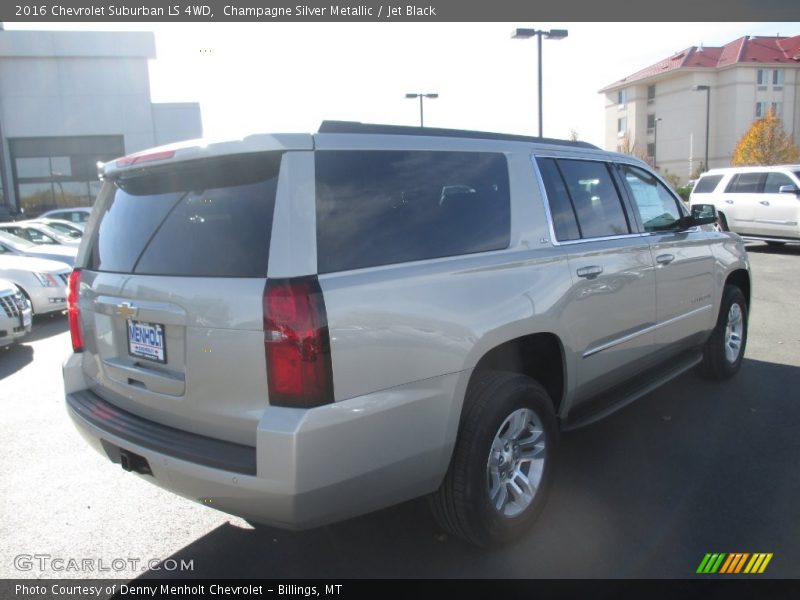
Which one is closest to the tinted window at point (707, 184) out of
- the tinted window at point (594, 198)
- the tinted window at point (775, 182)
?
the tinted window at point (775, 182)

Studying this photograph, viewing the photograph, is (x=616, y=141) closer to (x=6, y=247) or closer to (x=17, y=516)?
(x=6, y=247)

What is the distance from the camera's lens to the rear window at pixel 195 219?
252cm

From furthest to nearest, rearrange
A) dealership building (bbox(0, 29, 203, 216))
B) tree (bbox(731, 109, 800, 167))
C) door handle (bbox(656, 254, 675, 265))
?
tree (bbox(731, 109, 800, 167)), dealership building (bbox(0, 29, 203, 216)), door handle (bbox(656, 254, 675, 265))

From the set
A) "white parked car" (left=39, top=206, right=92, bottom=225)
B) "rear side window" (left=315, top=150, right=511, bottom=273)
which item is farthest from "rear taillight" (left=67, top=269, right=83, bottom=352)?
"white parked car" (left=39, top=206, right=92, bottom=225)

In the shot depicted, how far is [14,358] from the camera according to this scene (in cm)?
762

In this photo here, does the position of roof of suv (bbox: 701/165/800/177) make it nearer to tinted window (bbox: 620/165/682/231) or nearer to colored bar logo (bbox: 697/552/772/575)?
tinted window (bbox: 620/165/682/231)

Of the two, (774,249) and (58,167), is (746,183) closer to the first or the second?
(774,249)

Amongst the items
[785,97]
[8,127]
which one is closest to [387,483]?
Answer: [8,127]

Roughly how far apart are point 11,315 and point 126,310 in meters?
5.61

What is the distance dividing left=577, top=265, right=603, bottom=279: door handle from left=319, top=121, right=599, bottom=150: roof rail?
31.2 inches

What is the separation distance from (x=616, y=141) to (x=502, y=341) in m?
73.6

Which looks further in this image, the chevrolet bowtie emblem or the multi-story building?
the multi-story building

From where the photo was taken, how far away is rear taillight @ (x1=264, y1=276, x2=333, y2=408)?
2357 millimetres

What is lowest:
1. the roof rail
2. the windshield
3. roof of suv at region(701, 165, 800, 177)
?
the windshield
